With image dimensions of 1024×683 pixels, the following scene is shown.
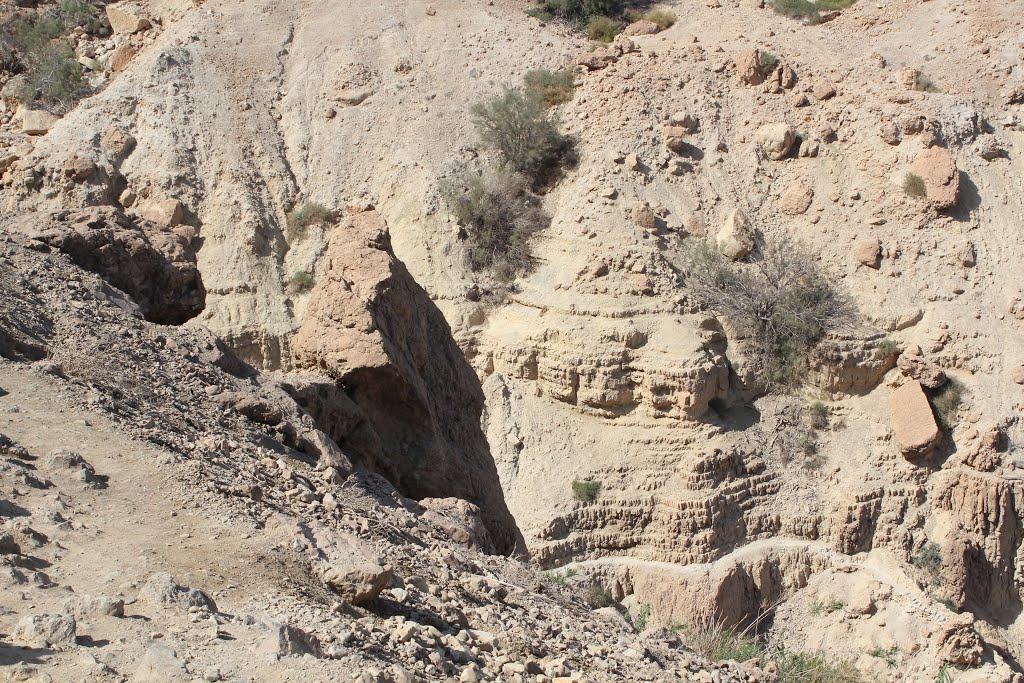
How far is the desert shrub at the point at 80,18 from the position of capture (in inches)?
869

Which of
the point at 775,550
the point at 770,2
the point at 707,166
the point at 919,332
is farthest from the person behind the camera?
the point at 770,2

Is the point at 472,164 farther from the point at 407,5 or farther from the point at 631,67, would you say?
the point at 407,5

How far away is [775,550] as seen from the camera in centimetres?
1538

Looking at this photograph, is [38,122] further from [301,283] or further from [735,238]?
[735,238]

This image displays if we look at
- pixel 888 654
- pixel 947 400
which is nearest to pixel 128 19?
pixel 947 400

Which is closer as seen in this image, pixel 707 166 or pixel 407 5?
pixel 707 166

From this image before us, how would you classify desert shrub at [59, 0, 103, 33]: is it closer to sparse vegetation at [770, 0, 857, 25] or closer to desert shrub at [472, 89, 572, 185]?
desert shrub at [472, 89, 572, 185]

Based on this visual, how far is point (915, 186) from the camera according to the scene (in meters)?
17.7

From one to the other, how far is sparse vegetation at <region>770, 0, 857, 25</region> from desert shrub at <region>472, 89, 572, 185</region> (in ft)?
19.5

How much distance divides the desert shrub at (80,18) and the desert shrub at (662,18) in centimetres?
1122

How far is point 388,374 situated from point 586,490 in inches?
328

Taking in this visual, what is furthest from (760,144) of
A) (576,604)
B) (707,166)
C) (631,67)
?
(576,604)

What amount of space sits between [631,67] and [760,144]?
282 cm

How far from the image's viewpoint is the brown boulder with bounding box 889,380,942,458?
15469 millimetres
